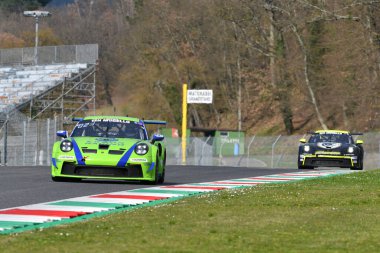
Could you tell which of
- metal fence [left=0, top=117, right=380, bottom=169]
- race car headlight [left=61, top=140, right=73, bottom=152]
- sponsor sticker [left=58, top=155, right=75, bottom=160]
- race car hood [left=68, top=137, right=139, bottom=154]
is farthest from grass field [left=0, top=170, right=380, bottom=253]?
metal fence [left=0, top=117, right=380, bottom=169]

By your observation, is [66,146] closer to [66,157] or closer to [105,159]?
[66,157]

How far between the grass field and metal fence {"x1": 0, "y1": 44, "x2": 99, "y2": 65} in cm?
4524

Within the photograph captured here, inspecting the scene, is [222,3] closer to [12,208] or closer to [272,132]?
[272,132]

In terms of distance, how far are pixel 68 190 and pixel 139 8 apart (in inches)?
2998

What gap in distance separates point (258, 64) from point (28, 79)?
69.9 feet

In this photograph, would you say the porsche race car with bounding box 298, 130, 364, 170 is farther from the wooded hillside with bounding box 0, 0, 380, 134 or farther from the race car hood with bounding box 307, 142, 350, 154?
the wooded hillside with bounding box 0, 0, 380, 134

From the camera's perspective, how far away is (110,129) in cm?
2216

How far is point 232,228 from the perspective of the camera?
38.8 ft

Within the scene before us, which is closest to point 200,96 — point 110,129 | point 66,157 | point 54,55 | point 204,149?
point 204,149

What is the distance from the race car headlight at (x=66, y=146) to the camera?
20.5 metres

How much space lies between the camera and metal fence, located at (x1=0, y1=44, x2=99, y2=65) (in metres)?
61.7

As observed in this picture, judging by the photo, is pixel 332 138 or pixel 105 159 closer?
pixel 105 159

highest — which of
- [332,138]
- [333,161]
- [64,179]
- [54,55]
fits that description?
[54,55]

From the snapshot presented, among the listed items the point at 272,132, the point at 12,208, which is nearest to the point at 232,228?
the point at 12,208
